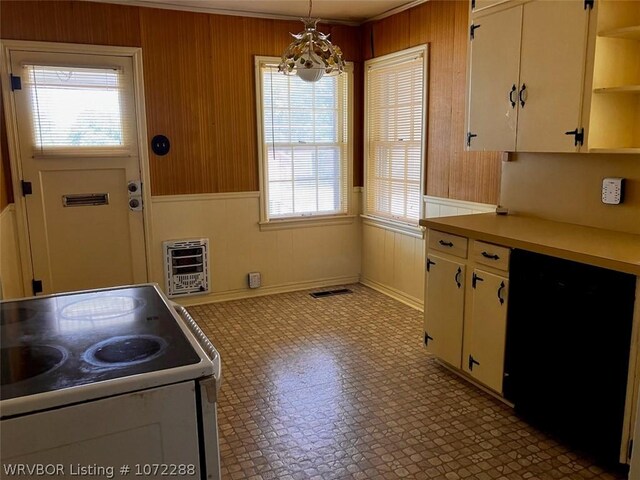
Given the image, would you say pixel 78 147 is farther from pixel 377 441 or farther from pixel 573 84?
pixel 573 84

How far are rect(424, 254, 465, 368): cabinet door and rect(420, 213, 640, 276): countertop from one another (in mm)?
239

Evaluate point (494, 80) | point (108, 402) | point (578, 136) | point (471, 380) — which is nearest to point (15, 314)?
point (108, 402)

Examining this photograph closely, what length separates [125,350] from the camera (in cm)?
142

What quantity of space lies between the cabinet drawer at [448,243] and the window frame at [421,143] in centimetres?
115

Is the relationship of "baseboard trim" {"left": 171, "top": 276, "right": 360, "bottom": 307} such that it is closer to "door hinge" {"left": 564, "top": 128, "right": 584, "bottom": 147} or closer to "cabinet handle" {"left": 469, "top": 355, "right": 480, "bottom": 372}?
"cabinet handle" {"left": 469, "top": 355, "right": 480, "bottom": 372}

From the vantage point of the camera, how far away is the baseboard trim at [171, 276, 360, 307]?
15.3 ft

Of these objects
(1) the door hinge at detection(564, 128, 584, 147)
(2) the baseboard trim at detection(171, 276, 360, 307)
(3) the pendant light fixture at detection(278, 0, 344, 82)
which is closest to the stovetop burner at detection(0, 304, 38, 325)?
(3) the pendant light fixture at detection(278, 0, 344, 82)

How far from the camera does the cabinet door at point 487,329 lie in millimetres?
2734

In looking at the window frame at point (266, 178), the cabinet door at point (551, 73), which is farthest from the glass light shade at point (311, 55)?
the window frame at point (266, 178)

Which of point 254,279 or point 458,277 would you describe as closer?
point 458,277

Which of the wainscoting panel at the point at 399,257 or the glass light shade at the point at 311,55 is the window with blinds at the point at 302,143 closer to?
the wainscoting panel at the point at 399,257

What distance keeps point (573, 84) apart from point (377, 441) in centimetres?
201

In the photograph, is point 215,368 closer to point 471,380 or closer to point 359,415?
point 359,415

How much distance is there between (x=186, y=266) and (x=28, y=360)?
3237 mm
